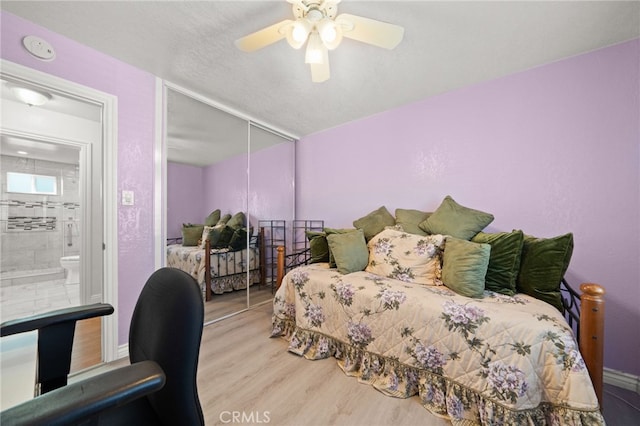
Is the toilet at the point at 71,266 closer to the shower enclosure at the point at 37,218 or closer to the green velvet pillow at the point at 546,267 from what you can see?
the shower enclosure at the point at 37,218

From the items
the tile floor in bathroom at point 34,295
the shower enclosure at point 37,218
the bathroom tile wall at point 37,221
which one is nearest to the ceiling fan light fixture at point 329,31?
the tile floor in bathroom at point 34,295

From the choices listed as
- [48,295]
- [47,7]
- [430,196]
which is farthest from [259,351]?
[48,295]

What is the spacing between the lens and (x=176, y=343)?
2.31 feet

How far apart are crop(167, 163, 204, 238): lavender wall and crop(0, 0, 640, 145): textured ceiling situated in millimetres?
788

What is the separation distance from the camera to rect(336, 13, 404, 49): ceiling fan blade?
130cm

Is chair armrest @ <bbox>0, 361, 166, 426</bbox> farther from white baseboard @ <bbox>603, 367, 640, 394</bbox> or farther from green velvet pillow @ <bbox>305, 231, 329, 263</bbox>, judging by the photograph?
white baseboard @ <bbox>603, 367, 640, 394</bbox>

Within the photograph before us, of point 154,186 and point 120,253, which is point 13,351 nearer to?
point 120,253

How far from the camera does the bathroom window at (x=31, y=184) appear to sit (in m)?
4.06

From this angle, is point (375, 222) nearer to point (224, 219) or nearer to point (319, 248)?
point (319, 248)

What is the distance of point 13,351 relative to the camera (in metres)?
1.98

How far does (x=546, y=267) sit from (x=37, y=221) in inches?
276

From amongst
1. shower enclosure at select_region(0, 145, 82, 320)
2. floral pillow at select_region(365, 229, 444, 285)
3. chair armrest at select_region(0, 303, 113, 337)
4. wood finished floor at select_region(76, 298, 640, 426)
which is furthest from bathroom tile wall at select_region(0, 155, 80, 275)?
floral pillow at select_region(365, 229, 444, 285)

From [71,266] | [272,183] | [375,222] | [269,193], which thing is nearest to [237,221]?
[269,193]

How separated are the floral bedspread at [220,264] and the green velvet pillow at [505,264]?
96.7 inches
